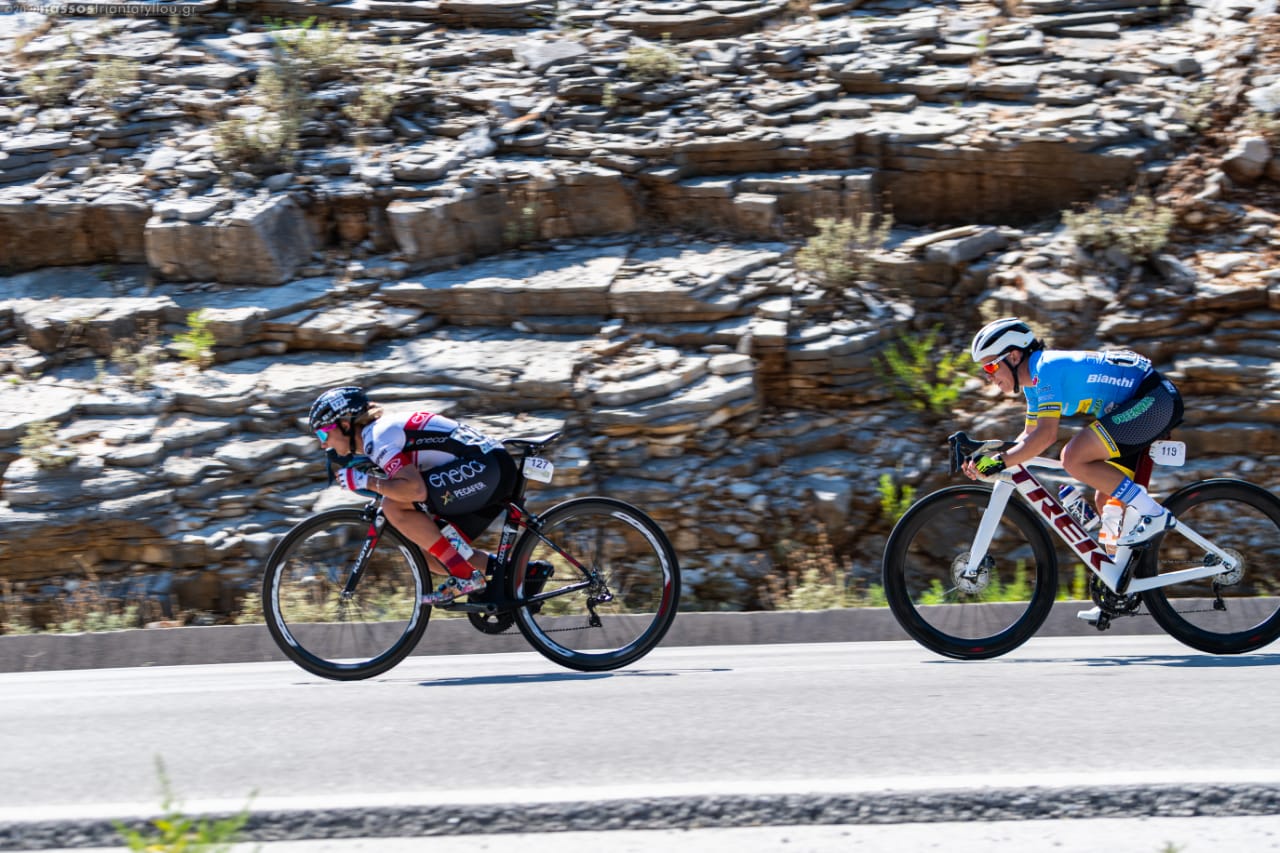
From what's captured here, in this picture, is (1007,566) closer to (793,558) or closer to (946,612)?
(946,612)

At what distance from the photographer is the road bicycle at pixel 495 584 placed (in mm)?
6531

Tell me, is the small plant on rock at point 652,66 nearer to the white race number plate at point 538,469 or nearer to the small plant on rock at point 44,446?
the small plant on rock at point 44,446

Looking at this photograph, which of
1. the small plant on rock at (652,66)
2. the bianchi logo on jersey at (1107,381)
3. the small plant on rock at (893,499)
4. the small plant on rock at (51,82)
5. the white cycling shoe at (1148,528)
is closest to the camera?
the white cycling shoe at (1148,528)

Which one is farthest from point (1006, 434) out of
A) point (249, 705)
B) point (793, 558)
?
point (249, 705)

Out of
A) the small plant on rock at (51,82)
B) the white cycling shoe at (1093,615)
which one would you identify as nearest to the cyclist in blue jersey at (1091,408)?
the white cycling shoe at (1093,615)

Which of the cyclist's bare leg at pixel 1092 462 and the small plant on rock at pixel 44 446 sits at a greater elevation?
the cyclist's bare leg at pixel 1092 462

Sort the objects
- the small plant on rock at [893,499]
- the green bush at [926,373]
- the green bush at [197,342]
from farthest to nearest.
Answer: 1. the green bush at [197,342]
2. the green bush at [926,373]
3. the small plant on rock at [893,499]

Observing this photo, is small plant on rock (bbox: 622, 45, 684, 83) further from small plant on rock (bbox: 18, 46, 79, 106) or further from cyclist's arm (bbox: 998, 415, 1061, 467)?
cyclist's arm (bbox: 998, 415, 1061, 467)

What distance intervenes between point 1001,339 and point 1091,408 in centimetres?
65

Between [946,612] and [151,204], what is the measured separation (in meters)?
9.84

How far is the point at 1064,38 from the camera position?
45.2 feet

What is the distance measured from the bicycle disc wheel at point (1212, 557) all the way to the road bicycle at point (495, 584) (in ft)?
9.54

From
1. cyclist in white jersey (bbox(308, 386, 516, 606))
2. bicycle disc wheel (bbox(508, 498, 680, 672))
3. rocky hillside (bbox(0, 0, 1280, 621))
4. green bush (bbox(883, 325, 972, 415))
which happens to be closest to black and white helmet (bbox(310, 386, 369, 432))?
cyclist in white jersey (bbox(308, 386, 516, 606))

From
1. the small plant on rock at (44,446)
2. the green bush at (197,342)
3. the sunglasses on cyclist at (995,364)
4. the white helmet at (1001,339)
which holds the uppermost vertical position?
the white helmet at (1001,339)
